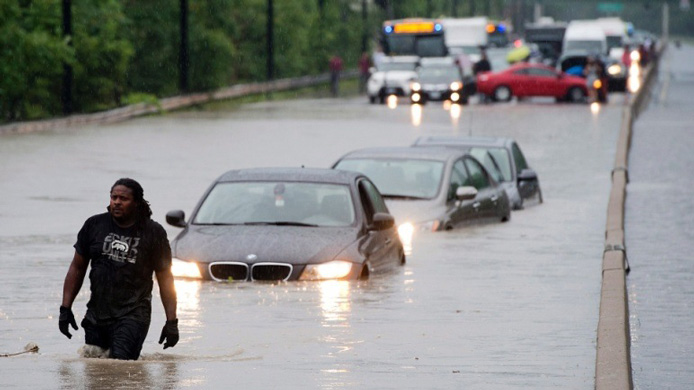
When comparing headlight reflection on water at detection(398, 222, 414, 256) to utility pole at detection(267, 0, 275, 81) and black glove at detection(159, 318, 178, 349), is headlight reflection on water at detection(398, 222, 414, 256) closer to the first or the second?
black glove at detection(159, 318, 178, 349)

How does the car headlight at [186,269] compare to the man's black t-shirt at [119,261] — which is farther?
the car headlight at [186,269]

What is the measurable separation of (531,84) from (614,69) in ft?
20.4

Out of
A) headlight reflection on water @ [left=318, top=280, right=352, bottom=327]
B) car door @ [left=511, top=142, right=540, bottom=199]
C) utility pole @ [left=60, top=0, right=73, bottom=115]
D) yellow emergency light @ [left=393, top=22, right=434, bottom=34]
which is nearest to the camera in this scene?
headlight reflection on water @ [left=318, top=280, right=352, bottom=327]

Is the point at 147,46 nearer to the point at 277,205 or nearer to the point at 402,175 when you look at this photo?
the point at 402,175

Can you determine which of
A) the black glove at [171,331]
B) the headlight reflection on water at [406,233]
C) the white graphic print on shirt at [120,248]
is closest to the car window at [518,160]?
the headlight reflection on water at [406,233]

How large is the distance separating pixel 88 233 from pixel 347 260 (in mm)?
6065

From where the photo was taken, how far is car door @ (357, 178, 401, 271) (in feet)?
52.9

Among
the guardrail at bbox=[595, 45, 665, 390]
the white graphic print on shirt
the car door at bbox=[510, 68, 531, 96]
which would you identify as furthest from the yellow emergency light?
the white graphic print on shirt

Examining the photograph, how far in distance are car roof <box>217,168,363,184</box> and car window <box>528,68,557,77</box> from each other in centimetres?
4410

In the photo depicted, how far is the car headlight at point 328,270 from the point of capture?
15.5m

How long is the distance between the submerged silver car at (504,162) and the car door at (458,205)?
2863mm

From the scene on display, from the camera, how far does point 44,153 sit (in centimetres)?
3491

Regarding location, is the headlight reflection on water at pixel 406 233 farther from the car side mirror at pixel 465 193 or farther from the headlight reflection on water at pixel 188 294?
the headlight reflection on water at pixel 188 294

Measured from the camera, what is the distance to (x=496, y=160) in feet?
84.2
